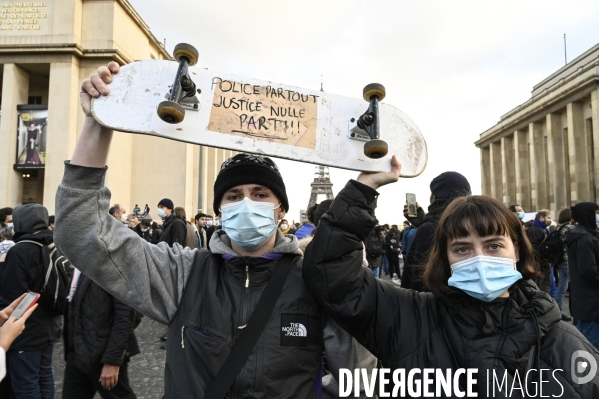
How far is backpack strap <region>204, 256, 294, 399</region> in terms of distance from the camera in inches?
61.3

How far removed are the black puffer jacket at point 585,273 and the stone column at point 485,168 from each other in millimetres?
52354

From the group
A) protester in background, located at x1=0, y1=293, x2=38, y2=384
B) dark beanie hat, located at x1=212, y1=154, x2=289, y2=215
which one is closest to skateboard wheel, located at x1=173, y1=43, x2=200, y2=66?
dark beanie hat, located at x1=212, y1=154, x2=289, y2=215

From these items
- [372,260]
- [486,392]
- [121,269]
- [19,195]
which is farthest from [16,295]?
[19,195]

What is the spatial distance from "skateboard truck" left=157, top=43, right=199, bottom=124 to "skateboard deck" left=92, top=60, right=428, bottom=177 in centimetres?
4

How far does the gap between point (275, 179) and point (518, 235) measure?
1.22m

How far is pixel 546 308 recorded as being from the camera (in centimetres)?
168

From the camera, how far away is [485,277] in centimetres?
178

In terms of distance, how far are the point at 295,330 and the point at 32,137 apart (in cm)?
2950

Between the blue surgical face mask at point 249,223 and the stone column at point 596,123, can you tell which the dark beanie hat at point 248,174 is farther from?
the stone column at point 596,123

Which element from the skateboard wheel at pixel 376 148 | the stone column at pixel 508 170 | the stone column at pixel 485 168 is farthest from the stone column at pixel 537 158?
the skateboard wheel at pixel 376 148

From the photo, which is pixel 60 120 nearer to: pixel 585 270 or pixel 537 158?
pixel 585 270

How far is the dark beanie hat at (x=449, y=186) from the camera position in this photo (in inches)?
138

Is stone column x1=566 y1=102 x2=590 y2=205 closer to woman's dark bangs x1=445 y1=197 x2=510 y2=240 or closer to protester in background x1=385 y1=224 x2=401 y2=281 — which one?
protester in background x1=385 y1=224 x2=401 y2=281

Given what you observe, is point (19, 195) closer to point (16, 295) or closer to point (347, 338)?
point (16, 295)
